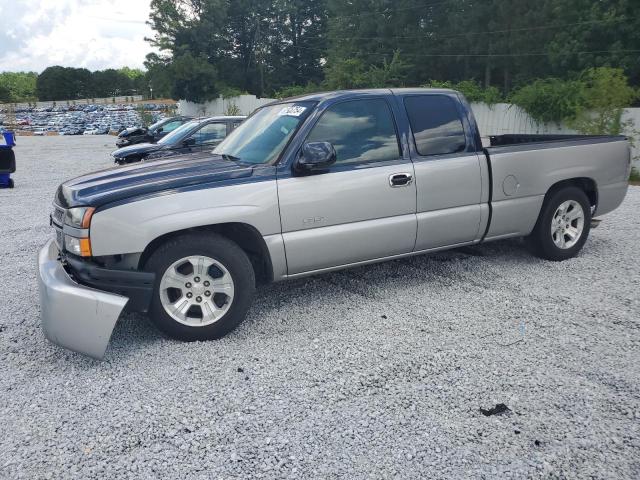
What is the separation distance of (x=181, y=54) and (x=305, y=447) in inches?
2361

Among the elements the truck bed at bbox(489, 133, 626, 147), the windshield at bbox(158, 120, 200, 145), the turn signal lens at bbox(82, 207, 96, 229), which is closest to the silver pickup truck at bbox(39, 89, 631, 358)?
the turn signal lens at bbox(82, 207, 96, 229)

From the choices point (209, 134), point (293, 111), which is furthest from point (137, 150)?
point (293, 111)

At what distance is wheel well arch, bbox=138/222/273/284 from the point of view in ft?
12.8

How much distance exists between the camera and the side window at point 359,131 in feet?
14.7

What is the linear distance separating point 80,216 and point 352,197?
2071mm

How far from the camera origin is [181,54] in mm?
57062

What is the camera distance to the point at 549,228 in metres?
5.72

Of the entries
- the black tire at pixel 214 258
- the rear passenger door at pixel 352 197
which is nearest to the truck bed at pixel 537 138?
the rear passenger door at pixel 352 197

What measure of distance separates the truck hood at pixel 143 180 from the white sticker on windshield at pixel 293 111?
2.31 ft

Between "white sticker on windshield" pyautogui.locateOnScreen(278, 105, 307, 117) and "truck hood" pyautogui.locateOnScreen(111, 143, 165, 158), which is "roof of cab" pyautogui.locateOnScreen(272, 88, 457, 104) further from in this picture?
"truck hood" pyautogui.locateOnScreen(111, 143, 165, 158)

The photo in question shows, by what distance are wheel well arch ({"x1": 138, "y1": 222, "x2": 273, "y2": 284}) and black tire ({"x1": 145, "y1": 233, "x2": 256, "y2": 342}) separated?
0.06m

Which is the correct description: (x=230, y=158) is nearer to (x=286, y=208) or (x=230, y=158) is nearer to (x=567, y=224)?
(x=286, y=208)

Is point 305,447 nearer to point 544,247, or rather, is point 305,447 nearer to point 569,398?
point 569,398

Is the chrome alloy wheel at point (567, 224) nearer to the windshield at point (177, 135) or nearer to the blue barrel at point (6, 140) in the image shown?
the windshield at point (177, 135)
